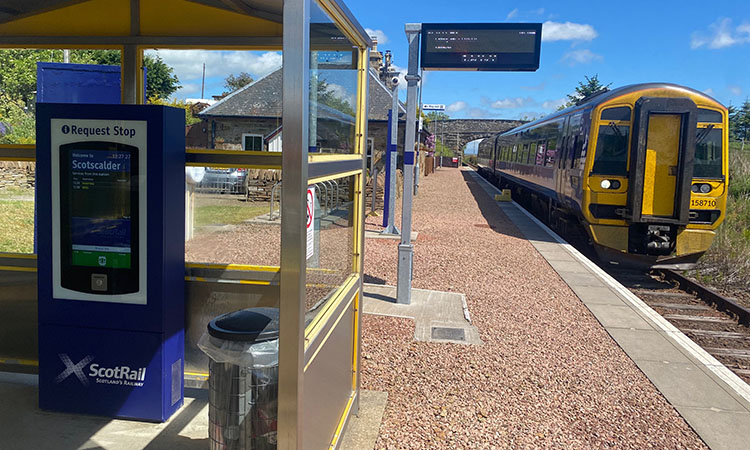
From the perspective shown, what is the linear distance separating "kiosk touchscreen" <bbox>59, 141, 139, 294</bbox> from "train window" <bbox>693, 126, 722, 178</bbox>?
9.64 meters

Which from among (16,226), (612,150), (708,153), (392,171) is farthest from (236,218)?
(708,153)

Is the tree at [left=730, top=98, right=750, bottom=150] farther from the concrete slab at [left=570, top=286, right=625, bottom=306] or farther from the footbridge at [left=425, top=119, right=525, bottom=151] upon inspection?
the concrete slab at [left=570, top=286, right=625, bottom=306]

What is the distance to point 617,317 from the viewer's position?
732 cm

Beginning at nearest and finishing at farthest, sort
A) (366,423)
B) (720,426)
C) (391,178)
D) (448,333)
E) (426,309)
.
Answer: (366,423) < (720,426) < (448,333) < (426,309) < (391,178)

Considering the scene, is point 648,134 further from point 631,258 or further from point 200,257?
point 200,257

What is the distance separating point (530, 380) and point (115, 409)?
3.25 m

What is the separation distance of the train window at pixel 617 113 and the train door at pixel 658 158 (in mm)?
378

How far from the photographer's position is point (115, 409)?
12.4ft

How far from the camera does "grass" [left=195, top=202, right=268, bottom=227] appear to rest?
8599mm

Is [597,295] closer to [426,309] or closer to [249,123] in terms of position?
[426,309]

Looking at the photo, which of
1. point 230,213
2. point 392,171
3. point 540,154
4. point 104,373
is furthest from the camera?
point 540,154

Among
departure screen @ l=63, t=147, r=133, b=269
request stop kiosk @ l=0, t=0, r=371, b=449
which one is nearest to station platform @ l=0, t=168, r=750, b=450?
request stop kiosk @ l=0, t=0, r=371, b=449

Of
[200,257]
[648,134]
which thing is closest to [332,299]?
[200,257]

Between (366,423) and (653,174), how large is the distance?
8.14 m
